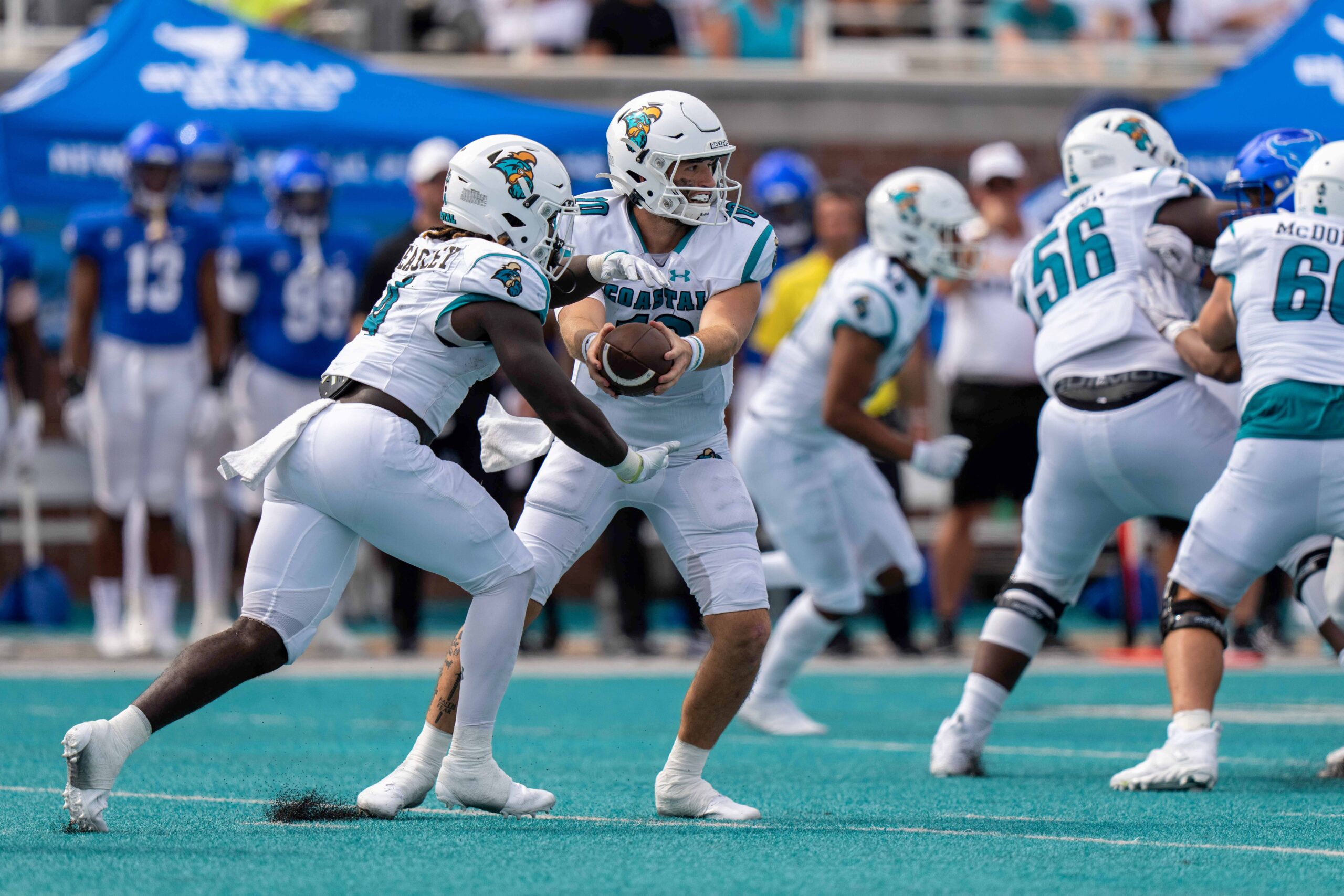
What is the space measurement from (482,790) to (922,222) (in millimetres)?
3373

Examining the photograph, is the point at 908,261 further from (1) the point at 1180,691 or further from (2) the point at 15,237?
(2) the point at 15,237

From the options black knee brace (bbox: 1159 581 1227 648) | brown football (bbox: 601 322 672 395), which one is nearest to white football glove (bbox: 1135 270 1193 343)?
black knee brace (bbox: 1159 581 1227 648)

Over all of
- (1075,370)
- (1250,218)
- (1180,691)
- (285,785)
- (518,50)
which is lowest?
(285,785)

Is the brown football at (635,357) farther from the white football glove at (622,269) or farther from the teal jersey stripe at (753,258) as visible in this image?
the teal jersey stripe at (753,258)

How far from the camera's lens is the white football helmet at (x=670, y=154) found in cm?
482

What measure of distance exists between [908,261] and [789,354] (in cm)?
61

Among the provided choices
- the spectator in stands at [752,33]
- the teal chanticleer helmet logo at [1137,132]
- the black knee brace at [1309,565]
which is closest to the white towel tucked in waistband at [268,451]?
the teal chanticleer helmet logo at [1137,132]

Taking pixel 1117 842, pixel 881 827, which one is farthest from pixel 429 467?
pixel 1117 842

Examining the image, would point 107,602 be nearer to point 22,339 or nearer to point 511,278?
point 22,339

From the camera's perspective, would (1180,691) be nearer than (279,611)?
No

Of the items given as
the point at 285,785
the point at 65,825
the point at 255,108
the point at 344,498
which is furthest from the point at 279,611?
the point at 255,108

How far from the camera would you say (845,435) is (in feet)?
23.1

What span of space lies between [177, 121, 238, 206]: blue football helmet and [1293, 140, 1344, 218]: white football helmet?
6091 mm

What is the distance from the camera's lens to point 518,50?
1384 centimetres
